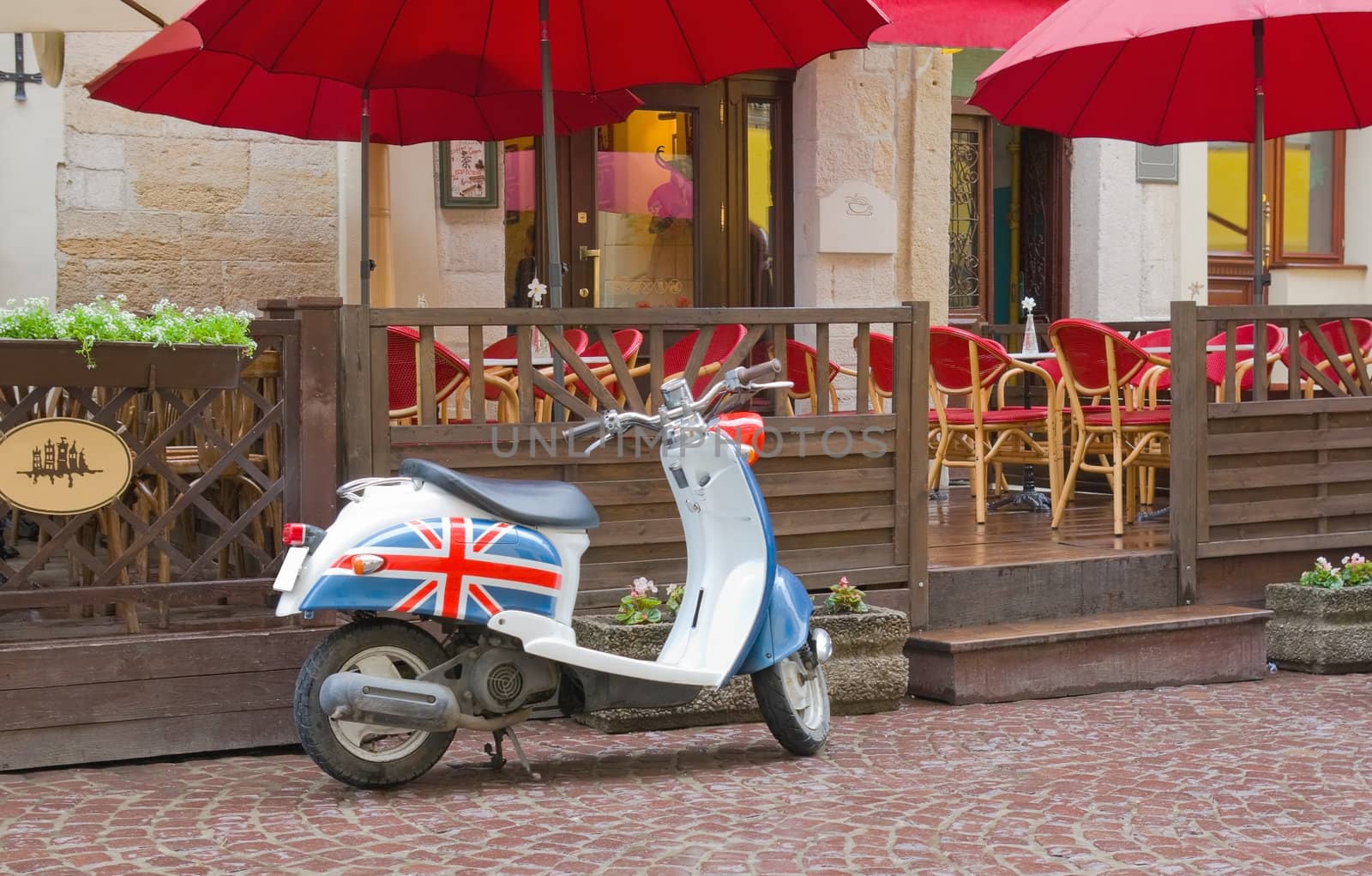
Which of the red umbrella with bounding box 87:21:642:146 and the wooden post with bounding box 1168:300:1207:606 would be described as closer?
the wooden post with bounding box 1168:300:1207:606

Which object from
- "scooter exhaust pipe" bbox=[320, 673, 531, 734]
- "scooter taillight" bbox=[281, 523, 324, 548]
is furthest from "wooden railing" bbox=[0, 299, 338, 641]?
"scooter exhaust pipe" bbox=[320, 673, 531, 734]

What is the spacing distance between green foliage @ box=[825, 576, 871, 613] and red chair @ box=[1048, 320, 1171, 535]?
78.3 inches

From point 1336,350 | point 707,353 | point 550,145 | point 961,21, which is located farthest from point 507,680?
point 961,21

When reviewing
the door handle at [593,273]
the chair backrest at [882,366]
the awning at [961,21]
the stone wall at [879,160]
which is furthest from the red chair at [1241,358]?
the door handle at [593,273]

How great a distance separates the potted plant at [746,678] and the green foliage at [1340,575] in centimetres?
204

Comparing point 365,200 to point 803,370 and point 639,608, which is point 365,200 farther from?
point 639,608

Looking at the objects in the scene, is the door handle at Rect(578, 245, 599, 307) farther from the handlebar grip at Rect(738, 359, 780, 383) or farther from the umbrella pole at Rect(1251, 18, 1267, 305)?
the handlebar grip at Rect(738, 359, 780, 383)

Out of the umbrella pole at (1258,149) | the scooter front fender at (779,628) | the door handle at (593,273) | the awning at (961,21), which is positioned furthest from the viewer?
the door handle at (593,273)

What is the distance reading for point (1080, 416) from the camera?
792 centimetres

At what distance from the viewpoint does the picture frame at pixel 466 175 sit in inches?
365

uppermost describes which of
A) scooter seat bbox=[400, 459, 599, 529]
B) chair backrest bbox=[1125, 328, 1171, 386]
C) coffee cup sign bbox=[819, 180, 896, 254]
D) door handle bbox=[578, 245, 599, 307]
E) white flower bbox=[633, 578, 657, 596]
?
coffee cup sign bbox=[819, 180, 896, 254]

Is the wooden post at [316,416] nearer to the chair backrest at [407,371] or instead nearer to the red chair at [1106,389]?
the chair backrest at [407,371]

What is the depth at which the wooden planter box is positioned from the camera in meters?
5.01

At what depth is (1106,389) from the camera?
7.89 m
